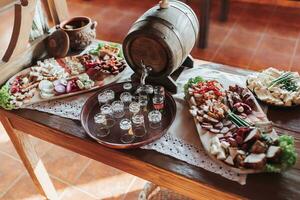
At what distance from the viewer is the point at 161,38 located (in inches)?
41.6

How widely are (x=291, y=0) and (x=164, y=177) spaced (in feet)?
8.65

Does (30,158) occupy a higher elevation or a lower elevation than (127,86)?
lower

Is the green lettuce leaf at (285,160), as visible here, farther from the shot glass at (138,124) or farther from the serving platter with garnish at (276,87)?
the shot glass at (138,124)

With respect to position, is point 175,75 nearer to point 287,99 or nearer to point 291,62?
point 287,99

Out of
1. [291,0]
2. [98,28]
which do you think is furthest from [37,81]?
[291,0]

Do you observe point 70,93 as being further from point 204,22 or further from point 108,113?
point 204,22

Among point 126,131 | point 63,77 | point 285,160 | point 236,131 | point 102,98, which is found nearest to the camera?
point 285,160

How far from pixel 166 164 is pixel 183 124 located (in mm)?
185

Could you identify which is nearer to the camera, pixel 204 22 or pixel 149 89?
pixel 149 89

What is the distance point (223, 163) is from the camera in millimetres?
904

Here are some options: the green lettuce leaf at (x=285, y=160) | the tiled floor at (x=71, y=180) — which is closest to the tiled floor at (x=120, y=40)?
the tiled floor at (x=71, y=180)

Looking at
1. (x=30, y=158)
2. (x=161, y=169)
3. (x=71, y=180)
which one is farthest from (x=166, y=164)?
(x=71, y=180)

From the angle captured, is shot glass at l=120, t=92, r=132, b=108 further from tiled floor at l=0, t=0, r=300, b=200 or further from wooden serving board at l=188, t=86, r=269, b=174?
tiled floor at l=0, t=0, r=300, b=200

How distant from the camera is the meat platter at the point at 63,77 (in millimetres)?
1208
